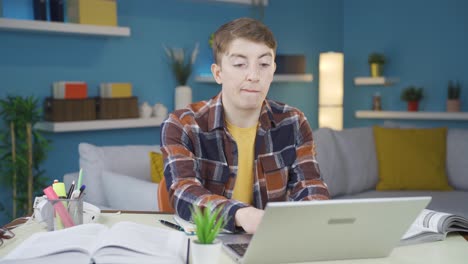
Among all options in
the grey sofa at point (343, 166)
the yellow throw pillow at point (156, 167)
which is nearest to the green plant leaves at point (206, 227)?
the grey sofa at point (343, 166)

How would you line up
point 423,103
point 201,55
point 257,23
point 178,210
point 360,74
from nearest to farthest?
point 178,210 → point 257,23 → point 201,55 → point 423,103 → point 360,74

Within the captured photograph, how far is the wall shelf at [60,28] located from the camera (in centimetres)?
352

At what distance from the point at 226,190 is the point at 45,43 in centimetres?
262

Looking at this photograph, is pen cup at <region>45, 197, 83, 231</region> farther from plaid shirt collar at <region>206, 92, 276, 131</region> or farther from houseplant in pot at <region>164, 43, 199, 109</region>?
houseplant in pot at <region>164, 43, 199, 109</region>

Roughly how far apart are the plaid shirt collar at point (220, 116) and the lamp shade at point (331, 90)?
358 centimetres

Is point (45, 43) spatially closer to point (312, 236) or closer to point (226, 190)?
point (226, 190)

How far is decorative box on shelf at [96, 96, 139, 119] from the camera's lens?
398 cm

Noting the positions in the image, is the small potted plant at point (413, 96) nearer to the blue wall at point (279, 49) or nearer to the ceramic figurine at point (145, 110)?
the blue wall at point (279, 49)

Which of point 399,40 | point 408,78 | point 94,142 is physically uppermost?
point 399,40

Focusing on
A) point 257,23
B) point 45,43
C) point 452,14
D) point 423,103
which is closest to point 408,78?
point 423,103

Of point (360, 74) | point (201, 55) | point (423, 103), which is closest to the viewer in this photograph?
point (201, 55)

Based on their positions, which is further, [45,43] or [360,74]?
[360,74]

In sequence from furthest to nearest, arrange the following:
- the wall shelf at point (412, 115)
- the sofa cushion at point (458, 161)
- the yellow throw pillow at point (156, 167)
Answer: the wall shelf at point (412, 115) → the sofa cushion at point (458, 161) → the yellow throw pillow at point (156, 167)

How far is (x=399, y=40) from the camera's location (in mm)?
5383
